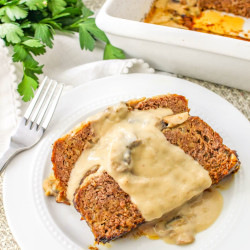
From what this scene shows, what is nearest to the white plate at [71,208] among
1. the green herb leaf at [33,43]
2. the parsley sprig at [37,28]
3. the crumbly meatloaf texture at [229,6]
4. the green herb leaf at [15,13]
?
the parsley sprig at [37,28]

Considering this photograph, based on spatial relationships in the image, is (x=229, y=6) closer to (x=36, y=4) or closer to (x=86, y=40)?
(x=86, y=40)

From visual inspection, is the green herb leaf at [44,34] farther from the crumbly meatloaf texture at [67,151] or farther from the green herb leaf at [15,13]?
the crumbly meatloaf texture at [67,151]

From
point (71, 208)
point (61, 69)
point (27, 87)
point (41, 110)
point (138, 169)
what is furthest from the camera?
point (61, 69)

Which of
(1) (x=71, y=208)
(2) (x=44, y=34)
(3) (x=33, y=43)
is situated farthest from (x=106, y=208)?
(2) (x=44, y=34)

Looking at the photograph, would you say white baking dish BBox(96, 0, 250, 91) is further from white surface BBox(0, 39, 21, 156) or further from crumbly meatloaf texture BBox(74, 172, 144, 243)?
crumbly meatloaf texture BBox(74, 172, 144, 243)

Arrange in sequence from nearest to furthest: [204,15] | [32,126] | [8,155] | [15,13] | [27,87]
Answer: [8,155] < [32,126] < [27,87] < [15,13] < [204,15]

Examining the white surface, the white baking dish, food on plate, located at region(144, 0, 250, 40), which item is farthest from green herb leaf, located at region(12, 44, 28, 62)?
food on plate, located at region(144, 0, 250, 40)

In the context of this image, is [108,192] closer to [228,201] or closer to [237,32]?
[228,201]

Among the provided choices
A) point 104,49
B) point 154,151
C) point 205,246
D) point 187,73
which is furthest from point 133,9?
point 205,246
